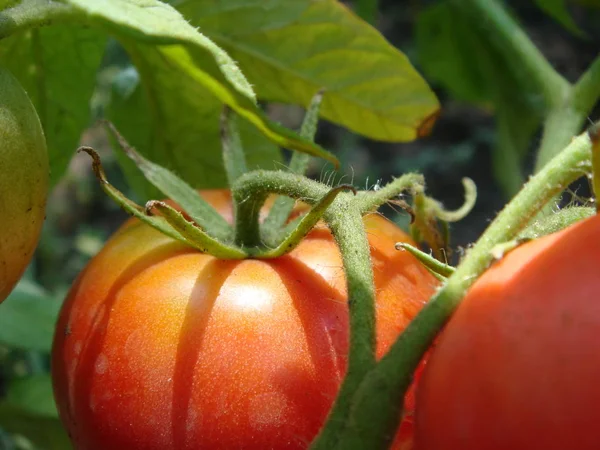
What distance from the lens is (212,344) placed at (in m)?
0.58

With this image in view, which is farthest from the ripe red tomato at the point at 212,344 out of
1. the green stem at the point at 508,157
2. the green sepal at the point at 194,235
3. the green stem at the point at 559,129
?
the green stem at the point at 508,157

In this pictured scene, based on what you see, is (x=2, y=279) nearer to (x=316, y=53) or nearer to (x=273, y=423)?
(x=273, y=423)

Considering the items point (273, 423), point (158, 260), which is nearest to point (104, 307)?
point (158, 260)

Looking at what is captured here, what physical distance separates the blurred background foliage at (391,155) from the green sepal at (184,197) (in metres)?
0.15

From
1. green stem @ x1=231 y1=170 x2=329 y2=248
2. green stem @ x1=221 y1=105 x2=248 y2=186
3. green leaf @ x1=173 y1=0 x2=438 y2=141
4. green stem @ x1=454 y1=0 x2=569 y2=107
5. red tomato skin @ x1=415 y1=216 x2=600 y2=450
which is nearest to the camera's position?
red tomato skin @ x1=415 y1=216 x2=600 y2=450

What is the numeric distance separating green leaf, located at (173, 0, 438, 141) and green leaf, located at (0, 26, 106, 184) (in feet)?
0.35

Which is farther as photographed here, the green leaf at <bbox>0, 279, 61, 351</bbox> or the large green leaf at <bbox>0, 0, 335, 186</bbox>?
the green leaf at <bbox>0, 279, 61, 351</bbox>

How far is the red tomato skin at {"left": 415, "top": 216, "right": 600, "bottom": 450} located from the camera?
0.38 m

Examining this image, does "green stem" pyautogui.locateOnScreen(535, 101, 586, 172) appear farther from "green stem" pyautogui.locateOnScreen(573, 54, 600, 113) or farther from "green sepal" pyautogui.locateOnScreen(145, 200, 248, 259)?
"green sepal" pyautogui.locateOnScreen(145, 200, 248, 259)

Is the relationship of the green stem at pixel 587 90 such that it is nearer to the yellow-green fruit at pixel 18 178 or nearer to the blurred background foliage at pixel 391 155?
the blurred background foliage at pixel 391 155

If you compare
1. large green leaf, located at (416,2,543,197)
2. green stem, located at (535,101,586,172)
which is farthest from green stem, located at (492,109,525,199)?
green stem, located at (535,101,586,172)

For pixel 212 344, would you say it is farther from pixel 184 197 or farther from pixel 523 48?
pixel 523 48

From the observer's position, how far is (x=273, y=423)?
0.56 metres

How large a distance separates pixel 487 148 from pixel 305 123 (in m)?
2.00
